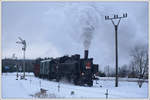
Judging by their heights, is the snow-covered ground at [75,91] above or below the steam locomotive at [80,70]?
below

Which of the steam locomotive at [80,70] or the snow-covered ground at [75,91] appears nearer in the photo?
the snow-covered ground at [75,91]

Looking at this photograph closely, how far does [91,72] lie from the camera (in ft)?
85.0

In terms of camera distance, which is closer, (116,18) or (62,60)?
(116,18)

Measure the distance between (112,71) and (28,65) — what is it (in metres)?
42.6

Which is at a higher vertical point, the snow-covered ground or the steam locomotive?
the steam locomotive

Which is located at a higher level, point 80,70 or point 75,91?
point 80,70

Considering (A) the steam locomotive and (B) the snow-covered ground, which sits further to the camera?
(A) the steam locomotive

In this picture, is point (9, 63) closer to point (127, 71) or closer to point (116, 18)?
point (127, 71)

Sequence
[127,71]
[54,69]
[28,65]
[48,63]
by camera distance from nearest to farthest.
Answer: [54,69] → [48,63] → [127,71] → [28,65]

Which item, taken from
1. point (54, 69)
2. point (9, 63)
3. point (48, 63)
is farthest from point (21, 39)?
point (9, 63)

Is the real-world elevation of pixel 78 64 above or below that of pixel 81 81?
above

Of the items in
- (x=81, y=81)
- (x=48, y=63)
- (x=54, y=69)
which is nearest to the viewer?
(x=81, y=81)

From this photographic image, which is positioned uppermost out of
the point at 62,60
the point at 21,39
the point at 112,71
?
the point at 21,39

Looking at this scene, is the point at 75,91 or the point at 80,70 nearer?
the point at 75,91
